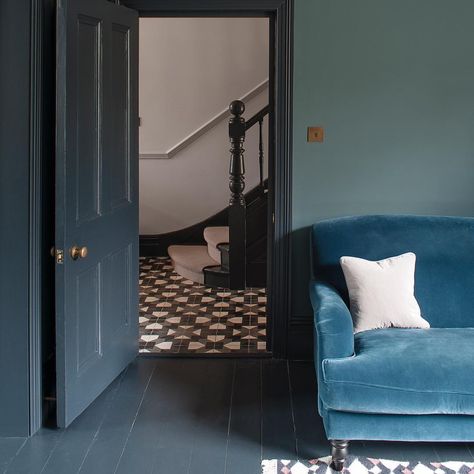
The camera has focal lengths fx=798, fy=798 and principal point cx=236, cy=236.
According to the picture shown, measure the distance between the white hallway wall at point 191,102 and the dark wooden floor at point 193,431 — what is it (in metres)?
3.45

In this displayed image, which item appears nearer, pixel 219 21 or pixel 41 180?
pixel 41 180

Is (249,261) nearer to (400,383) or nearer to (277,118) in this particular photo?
(277,118)

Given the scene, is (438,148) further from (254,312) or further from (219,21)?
(219,21)

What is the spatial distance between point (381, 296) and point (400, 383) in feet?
2.19

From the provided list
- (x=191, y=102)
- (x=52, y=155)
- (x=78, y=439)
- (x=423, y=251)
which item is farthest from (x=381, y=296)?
(x=191, y=102)

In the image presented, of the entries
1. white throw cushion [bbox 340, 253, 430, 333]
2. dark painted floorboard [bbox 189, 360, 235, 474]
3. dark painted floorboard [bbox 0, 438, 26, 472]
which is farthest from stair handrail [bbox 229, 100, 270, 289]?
dark painted floorboard [bbox 0, 438, 26, 472]

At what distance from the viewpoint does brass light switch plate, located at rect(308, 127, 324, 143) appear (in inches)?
176

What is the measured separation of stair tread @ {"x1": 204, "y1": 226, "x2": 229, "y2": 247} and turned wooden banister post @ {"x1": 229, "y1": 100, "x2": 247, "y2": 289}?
1.51ft

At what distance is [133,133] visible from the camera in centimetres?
439

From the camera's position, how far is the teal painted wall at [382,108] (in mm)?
4387

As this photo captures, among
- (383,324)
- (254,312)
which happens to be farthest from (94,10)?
(254,312)

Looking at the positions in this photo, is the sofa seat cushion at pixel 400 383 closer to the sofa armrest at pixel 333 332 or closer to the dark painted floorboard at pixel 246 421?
the sofa armrest at pixel 333 332

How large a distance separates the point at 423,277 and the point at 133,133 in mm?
1738

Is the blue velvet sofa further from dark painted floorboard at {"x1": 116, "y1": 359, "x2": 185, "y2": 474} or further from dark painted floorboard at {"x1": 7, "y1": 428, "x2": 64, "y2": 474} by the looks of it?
dark painted floorboard at {"x1": 7, "y1": 428, "x2": 64, "y2": 474}
